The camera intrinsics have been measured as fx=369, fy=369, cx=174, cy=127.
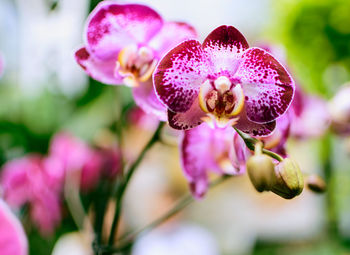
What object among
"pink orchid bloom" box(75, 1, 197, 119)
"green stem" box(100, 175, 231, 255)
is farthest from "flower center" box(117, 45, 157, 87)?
"green stem" box(100, 175, 231, 255)

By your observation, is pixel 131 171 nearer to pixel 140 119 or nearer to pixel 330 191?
pixel 140 119

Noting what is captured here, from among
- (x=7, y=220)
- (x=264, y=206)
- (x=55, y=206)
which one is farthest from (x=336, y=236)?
(x=264, y=206)

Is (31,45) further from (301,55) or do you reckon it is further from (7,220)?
(301,55)

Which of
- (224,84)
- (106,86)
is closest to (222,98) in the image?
(224,84)

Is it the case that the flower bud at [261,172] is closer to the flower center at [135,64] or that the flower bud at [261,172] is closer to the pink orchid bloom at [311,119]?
the flower center at [135,64]

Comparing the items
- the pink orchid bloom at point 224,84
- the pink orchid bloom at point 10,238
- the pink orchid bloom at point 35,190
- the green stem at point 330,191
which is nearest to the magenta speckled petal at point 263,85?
the pink orchid bloom at point 224,84
